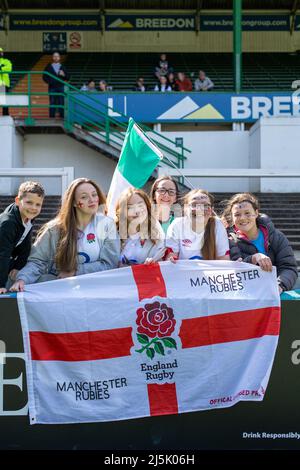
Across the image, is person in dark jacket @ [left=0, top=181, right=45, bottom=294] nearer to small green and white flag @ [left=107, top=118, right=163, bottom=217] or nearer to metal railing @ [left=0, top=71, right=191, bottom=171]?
small green and white flag @ [left=107, top=118, right=163, bottom=217]

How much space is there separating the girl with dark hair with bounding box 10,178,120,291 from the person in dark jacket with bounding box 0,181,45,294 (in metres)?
0.09

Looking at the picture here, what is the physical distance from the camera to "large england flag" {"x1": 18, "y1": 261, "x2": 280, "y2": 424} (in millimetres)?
3217

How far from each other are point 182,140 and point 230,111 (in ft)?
5.43

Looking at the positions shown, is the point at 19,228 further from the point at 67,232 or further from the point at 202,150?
the point at 202,150

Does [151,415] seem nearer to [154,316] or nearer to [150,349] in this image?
[150,349]

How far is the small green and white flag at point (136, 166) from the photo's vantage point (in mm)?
4953

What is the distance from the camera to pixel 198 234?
3.76 metres

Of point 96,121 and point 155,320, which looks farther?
point 96,121

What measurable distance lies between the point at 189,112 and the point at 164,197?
1096 cm

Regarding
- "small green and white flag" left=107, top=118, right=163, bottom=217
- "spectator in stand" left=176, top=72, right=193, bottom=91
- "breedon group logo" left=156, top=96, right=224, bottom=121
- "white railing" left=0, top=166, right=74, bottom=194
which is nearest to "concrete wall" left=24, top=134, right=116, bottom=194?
"breedon group logo" left=156, top=96, right=224, bottom=121
